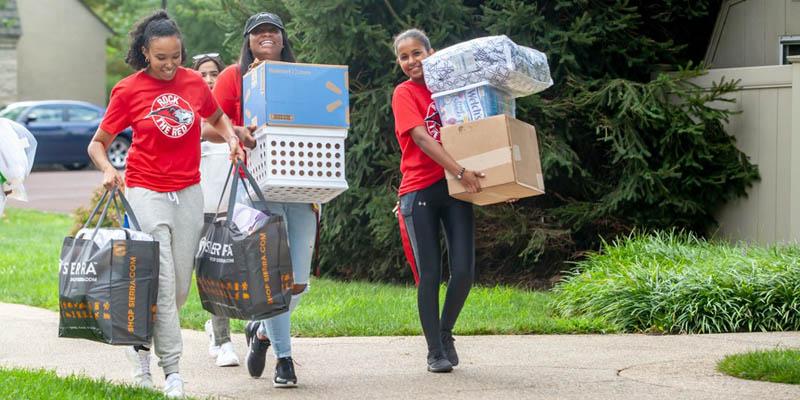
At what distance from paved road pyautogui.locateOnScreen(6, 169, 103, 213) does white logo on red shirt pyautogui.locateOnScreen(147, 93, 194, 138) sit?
13716mm

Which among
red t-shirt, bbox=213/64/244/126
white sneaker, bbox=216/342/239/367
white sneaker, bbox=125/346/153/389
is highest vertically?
red t-shirt, bbox=213/64/244/126

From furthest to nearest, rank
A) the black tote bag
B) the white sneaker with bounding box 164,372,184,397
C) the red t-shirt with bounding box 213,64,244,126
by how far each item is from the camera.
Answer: the red t-shirt with bounding box 213,64,244,126 < the white sneaker with bounding box 164,372,184,397 < the black tote bag

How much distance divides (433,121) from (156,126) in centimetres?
154

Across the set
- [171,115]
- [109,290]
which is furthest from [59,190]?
[109,290]

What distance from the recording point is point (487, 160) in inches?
240

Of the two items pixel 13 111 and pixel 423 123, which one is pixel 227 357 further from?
pixel 13 111

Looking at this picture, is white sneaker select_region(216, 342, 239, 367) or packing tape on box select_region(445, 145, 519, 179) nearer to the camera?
packing tape on box select_region(445, 145, 519, 179)

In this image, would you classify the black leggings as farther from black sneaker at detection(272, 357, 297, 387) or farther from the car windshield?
the car windshield

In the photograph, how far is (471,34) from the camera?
10.5 m

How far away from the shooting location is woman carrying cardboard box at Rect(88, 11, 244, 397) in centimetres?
557

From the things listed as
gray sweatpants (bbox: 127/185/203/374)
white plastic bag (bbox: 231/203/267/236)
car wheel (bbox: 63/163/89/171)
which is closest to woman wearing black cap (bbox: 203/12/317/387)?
white plastic bag (bbox: 231/203/267/236)

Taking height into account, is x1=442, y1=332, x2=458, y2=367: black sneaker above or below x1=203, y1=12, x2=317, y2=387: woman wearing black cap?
below

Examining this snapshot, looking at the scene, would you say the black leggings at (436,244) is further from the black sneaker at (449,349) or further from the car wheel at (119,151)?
the car wheel at (119,151)

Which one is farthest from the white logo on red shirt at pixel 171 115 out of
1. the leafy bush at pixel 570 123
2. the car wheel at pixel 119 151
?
the car wheel at pixel 119 151
